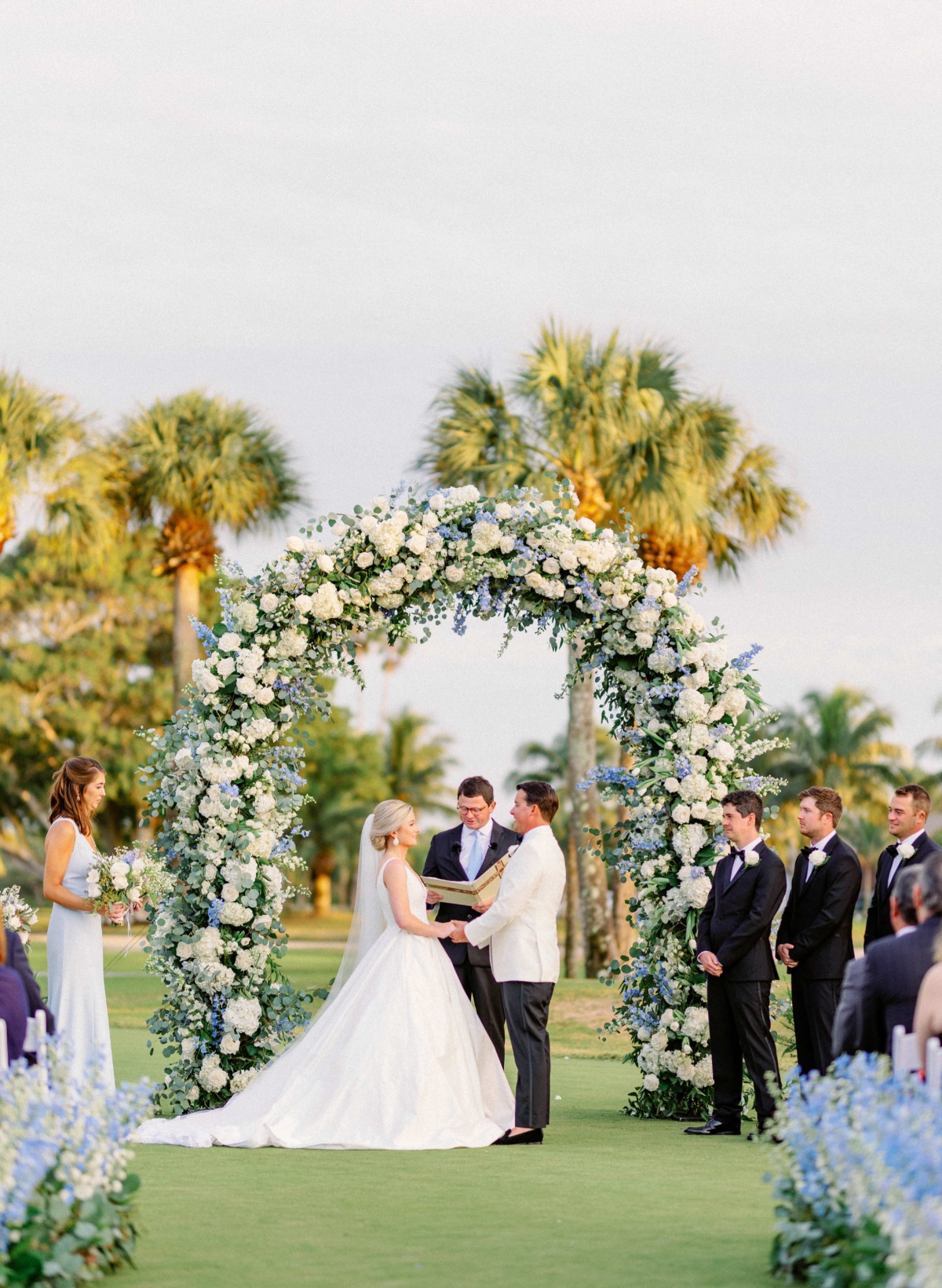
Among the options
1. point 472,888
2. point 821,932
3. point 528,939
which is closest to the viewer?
point 528,939

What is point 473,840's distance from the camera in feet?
36.1

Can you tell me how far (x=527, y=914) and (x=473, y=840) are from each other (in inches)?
71.9

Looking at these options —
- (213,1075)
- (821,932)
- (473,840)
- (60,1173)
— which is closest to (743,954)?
(821,932)

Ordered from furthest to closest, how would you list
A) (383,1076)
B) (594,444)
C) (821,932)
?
(594,444), (821,932), (383,1076)

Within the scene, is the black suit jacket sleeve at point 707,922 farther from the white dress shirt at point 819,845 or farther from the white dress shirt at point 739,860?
the white dress shirt at point 819,845

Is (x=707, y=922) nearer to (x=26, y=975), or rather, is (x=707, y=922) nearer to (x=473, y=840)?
(x=473, y=840)

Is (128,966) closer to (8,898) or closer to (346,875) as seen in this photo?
(8,898)

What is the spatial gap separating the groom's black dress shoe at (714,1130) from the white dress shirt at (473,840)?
2.30m

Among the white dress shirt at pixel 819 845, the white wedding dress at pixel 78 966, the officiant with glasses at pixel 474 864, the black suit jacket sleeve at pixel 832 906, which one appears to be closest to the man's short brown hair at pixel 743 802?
the white dress shirt at pixel 819 845

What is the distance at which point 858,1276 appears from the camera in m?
4.87

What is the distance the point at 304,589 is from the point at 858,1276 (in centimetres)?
654

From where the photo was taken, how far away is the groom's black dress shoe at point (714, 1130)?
9641 mm

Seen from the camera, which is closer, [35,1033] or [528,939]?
[35,1033]

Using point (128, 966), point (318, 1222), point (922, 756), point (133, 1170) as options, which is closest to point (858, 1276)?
point (318, 1222)
